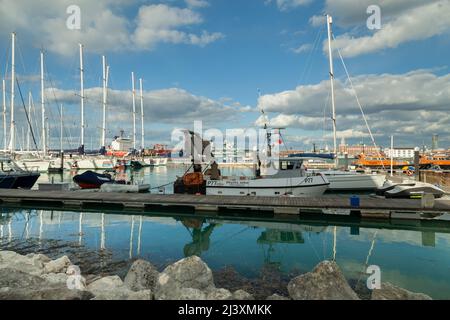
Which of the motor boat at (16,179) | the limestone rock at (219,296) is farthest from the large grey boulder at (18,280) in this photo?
the motor boat at (16,179)

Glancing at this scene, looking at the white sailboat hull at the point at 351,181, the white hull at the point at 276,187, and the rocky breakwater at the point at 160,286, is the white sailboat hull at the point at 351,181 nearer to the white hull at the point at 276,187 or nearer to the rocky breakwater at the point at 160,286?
the white hull at the point at 276,187

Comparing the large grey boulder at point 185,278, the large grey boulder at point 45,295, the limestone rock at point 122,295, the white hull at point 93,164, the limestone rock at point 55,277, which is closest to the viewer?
the large grey boulder at point 45,295

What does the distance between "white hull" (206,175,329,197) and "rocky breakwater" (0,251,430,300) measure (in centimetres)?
1547

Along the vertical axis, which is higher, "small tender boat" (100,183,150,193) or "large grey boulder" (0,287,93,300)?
"small tender boat" (100,183,150,193)

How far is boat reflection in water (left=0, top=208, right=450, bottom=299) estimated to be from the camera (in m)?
11.6

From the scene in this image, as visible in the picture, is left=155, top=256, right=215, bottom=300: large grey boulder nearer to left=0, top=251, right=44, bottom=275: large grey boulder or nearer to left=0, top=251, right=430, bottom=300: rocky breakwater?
left=0, top=251, right=430, bottom=300: rocky breakwater

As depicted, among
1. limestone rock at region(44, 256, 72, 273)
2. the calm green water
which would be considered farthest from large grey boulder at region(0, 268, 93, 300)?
the calm green water

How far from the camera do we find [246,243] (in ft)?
49.8

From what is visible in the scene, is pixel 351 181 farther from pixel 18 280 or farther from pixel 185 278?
pixel 18 280

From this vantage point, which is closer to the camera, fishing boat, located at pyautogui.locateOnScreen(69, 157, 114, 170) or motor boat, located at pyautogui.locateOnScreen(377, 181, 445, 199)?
motor boat, located at pyautogui.locateOnScreen(377, 181, 445, 199)

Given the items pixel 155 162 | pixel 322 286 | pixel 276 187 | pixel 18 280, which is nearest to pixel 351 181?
pixel 276 187

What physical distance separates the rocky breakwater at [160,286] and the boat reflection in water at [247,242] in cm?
226

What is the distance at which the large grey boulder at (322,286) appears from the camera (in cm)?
791
